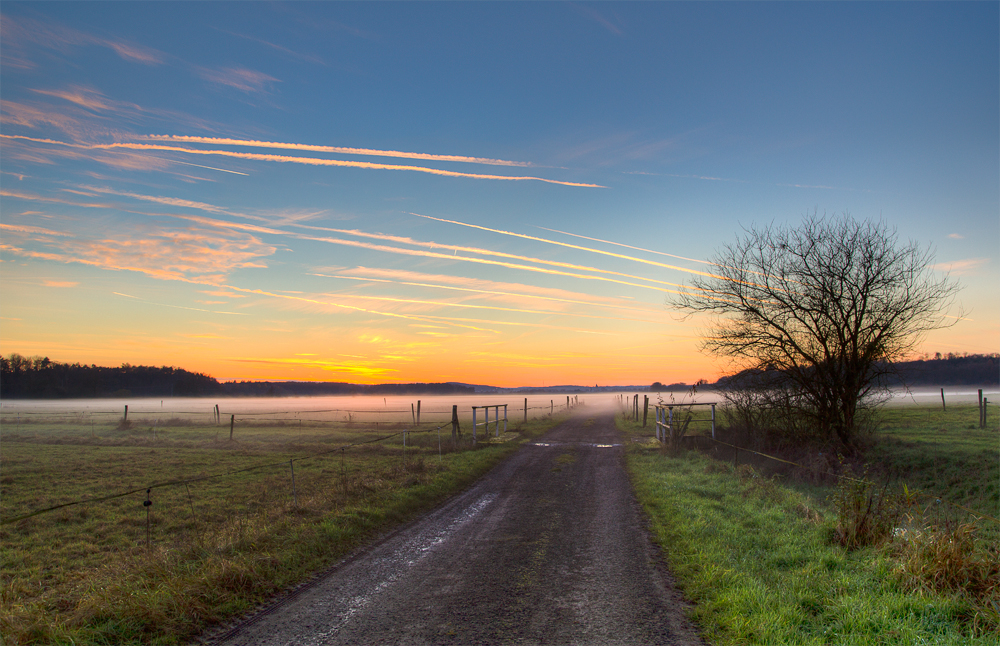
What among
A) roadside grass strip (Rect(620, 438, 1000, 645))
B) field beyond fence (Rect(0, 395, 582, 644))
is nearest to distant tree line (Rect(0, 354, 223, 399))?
field beyond fence (Rect(0, 395, 582, 644))

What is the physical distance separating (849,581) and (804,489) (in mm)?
9904

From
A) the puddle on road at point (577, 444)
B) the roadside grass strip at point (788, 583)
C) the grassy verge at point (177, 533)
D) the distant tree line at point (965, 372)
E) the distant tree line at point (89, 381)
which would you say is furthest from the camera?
the distant tree line at point (89, 381)

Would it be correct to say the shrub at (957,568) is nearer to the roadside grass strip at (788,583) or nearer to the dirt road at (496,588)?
the roadside grass strip at (788,583)

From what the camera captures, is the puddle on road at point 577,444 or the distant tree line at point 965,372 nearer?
the puddle on road at point 577,444

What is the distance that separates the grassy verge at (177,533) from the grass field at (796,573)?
5421 mm

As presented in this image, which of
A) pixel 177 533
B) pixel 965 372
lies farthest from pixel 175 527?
pixel 965 372

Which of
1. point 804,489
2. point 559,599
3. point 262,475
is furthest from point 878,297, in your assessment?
point 262,475

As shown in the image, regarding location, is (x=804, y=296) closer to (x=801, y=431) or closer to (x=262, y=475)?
(x=801, y=431)

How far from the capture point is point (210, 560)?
6.74 metres

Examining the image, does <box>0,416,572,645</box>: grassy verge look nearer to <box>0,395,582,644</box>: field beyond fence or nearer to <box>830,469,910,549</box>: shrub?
<box>0,395,582,644</box>: field beyond fence

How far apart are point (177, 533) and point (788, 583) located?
11382mm

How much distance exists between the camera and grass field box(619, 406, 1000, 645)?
4.80 m

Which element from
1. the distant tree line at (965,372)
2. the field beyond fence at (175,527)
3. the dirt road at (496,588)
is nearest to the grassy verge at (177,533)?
the field beyond fence at (175,527)

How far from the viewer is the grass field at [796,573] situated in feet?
15.8
